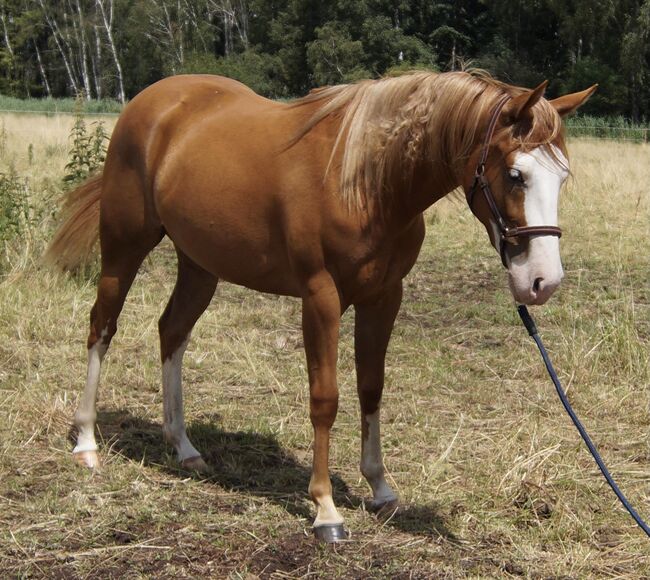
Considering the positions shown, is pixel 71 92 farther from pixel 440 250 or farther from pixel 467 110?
pixel 467 110

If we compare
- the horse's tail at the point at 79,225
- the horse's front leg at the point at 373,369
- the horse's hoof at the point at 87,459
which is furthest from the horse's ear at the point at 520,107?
the horse's tail at the point at 79,225

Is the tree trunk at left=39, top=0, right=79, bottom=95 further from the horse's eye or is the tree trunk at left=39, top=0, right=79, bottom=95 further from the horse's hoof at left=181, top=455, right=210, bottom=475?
the horse's eye

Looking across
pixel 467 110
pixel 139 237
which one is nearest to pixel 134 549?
pixel 139 237

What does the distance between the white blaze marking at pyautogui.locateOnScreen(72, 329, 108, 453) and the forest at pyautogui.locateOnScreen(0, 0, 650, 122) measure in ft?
103

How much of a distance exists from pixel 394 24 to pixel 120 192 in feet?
143

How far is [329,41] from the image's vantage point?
1533 inches

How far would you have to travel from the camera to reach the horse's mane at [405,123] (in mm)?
3129

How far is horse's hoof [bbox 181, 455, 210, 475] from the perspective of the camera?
13.8 feet

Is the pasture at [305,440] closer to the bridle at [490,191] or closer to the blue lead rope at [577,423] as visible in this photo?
the blue lead rope at [577,423]

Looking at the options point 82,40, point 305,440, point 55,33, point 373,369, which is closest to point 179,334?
point 305,440

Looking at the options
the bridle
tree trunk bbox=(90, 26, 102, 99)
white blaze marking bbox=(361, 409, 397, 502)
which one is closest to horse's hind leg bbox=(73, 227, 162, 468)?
white blaze marking bbox=(361, 409, 397, 502)

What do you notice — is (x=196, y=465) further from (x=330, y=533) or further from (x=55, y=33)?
(x=55, y=33)

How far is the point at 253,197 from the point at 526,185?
127 cm

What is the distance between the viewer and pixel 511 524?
3.55 meters
